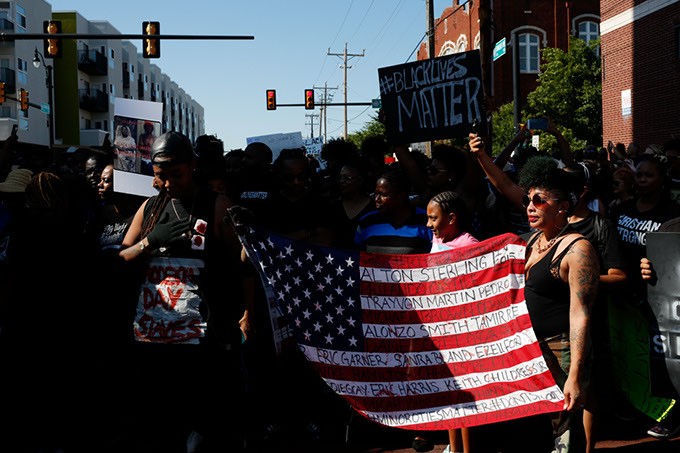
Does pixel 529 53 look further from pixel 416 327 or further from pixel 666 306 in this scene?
pixel 416 327

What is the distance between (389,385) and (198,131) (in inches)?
6564

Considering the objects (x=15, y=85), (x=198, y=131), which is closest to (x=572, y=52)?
(x=15, y=85)

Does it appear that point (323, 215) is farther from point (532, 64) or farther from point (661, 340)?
point (532, 64)

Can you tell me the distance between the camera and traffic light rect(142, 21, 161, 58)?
21938mm

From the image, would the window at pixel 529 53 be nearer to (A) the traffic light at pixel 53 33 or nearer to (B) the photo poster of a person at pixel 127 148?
(A) the traffic light at pixel 53 33

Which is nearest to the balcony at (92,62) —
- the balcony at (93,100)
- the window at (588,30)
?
the balcony at (93,100)

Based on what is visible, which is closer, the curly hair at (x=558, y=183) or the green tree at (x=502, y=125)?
the curly hair at (x=558, y=183)

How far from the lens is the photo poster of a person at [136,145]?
17.7 feet

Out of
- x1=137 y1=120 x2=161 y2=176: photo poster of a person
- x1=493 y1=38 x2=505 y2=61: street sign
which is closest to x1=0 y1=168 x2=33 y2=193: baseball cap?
x1=137 y1=120 x2=161 y2=176: photo poster of a person

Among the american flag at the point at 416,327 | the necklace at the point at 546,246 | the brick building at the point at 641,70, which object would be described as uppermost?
the brick building at the point at 641,70

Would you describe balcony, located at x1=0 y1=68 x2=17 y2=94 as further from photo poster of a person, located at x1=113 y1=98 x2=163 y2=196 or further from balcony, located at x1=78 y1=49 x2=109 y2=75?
photo poster of a person, located at x1=113 y1=98 x2=163 y2=196

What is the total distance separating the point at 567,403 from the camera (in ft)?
13.8

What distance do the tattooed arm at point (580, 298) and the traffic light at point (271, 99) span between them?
35.1 meters

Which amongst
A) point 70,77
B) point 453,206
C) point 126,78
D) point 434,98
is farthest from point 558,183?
point 126,78
